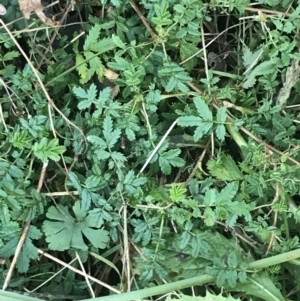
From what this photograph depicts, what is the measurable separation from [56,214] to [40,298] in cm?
19

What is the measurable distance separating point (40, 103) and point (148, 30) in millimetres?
307

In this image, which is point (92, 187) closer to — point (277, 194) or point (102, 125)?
point (102, 125)

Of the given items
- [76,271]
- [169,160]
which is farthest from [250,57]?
[76,271]

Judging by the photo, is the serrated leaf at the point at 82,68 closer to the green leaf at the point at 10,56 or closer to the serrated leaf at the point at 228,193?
the green leaf at the point at 10,56

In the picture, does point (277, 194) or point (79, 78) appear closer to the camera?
point (277, 194)

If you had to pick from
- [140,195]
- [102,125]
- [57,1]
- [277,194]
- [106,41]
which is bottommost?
[277,194]

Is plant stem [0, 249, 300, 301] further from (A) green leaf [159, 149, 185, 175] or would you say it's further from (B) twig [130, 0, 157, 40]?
(B) twig [130, 0, 157, 40]

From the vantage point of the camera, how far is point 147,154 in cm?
127

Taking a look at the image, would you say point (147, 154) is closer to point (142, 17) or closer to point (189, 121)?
point (189, 121)

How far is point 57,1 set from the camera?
133 centimetres

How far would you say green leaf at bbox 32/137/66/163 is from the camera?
3.96 feet

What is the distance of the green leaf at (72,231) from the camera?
48.9 inches

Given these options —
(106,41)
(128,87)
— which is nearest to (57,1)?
(106,41)

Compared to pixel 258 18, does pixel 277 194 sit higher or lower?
lower
